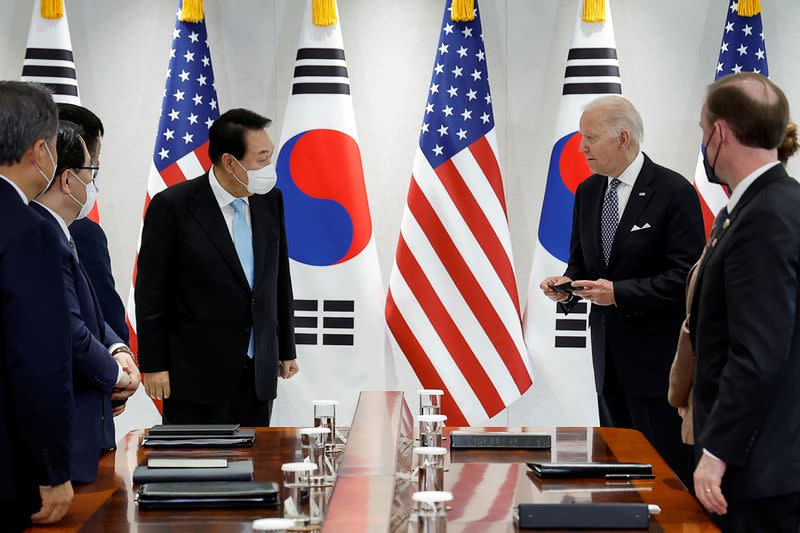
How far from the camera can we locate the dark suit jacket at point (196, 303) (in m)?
3.46

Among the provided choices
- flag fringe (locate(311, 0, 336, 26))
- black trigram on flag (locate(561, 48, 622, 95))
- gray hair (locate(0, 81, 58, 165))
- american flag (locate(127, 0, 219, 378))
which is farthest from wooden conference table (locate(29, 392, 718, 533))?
flag fringe (locate(311, 0, 336, 26))

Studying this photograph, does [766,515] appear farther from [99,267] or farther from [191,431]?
[99,267]

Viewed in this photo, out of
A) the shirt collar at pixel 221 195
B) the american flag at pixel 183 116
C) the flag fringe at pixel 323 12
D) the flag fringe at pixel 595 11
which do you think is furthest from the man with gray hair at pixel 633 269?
the american flag at pixel 183 116

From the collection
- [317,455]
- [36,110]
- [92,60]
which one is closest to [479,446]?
[317,455]

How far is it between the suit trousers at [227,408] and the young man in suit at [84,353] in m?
0.87

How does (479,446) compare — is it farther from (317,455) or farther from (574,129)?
(574,129)

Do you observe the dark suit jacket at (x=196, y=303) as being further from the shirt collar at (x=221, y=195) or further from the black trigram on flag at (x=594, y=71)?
the black trigram on flag at (x=594, y=71)

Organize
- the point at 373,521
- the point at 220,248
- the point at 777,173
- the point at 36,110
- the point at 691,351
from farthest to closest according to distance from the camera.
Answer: the point at 220,248, the point at 691,351, the point at 777,173, the point at 36,110, the point at 373,521

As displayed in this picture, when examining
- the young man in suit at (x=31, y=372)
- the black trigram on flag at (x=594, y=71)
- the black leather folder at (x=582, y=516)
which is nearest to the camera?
the black leather folder at (x=582, y=516)

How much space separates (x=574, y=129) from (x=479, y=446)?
248 cm

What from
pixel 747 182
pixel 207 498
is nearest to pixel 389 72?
pixel 747 182

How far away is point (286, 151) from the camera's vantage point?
461cm

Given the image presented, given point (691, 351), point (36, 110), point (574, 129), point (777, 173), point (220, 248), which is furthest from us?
point (574, 129)

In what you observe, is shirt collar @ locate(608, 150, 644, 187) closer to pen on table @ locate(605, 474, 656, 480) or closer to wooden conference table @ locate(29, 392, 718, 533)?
wooden conference table @ locate(29, 392, 718, 533)
